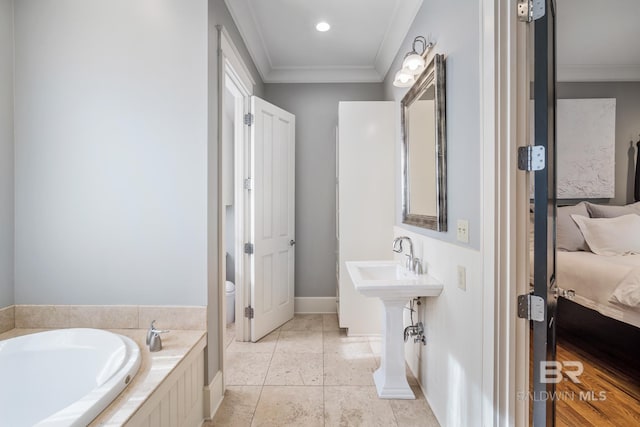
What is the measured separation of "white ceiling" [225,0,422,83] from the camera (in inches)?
81.4

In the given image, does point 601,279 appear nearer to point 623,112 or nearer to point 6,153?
point 623,112

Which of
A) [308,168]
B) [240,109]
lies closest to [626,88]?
[308,168]

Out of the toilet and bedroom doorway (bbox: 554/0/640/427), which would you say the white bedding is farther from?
the toilet

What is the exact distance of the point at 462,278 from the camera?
1340 mm

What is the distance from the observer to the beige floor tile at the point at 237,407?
157cm

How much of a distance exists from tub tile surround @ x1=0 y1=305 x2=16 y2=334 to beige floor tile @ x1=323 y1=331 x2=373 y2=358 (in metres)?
2.04

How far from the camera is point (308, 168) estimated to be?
3.14m

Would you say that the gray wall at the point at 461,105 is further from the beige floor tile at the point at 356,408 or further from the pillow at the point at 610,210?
the pillow at the point at 610,210

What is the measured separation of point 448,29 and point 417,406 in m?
2.21

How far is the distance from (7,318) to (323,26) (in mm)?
2908

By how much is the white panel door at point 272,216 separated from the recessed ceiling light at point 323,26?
776 mm

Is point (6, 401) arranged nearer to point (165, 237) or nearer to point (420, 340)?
point (165, 237)

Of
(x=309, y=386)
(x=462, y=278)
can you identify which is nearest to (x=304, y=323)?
(x=309, y=386)

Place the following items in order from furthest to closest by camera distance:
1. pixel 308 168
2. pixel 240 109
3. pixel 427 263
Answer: pixel 308 168 → pixel 240 109 → pixel 427 263
